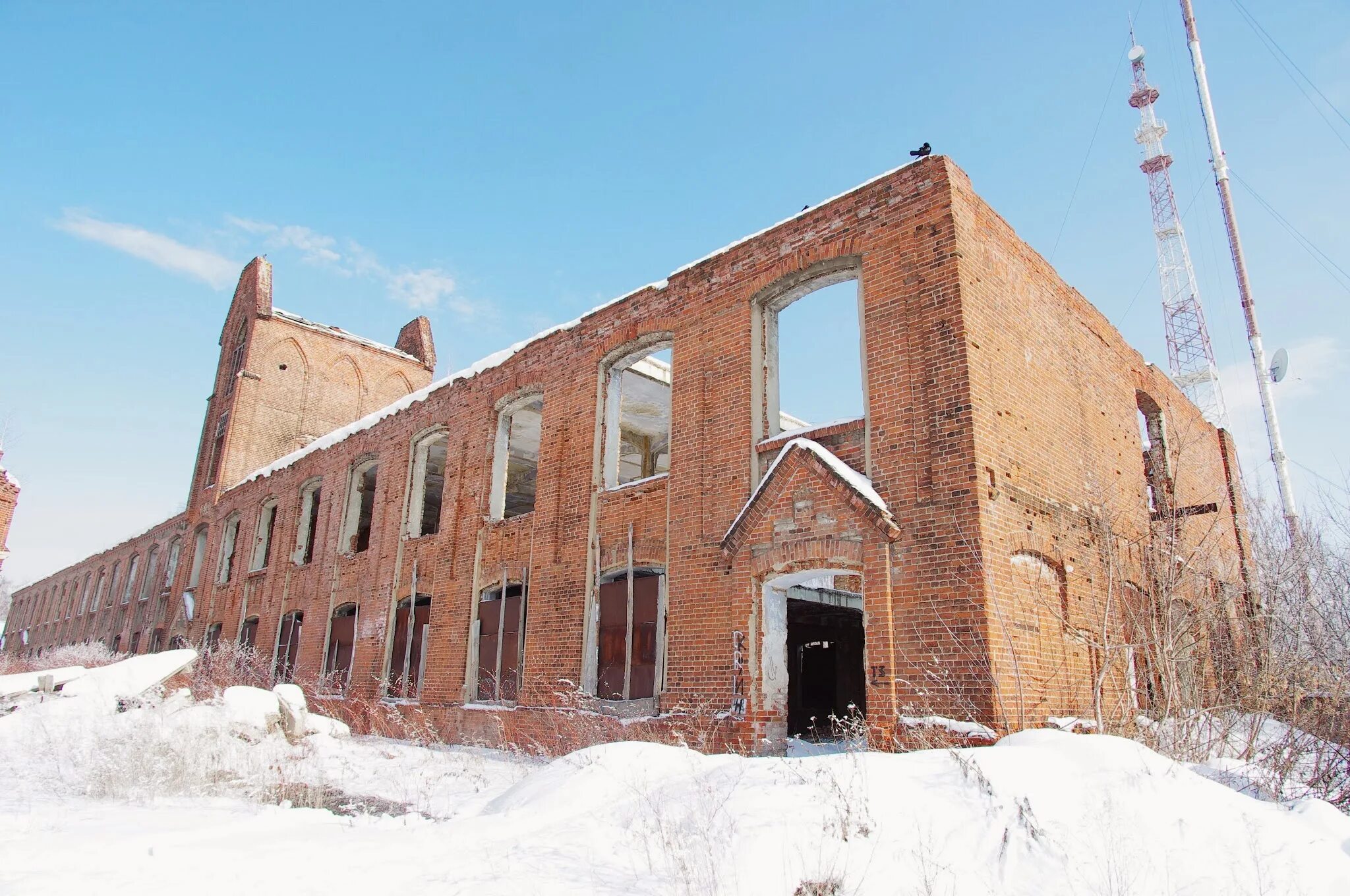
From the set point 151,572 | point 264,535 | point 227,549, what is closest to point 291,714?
point 264,535

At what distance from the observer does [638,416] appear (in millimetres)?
15305

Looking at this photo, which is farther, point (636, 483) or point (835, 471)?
point (636, 483)

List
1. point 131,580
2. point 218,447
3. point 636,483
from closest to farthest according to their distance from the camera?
point 636,483
point 218,447
point 131,580

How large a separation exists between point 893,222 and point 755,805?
6.61 meters

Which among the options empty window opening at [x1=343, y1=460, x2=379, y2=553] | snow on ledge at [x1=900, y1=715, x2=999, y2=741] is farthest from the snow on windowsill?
empty window opening at [x1=343, y1=460, x2=379, y2=553]

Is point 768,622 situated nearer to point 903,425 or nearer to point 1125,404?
point 903,425

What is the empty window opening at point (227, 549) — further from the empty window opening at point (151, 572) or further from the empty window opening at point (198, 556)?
the empty window opening at point (151, 572)

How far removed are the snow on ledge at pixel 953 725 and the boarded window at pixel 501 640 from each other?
599cm

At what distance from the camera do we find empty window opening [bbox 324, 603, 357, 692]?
15438 millimetres

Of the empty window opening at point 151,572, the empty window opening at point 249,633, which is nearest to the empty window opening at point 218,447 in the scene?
the empty window opening at point 151,572

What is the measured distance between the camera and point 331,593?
53.9ft

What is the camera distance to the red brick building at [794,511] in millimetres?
7727

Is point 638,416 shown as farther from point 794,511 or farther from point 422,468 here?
point 794,511

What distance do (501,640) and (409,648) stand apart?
9.11ft
